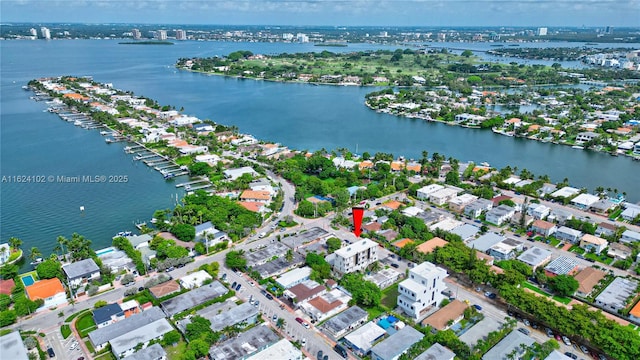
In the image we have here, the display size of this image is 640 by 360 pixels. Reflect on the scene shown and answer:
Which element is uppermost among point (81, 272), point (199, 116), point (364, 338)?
point (199, 116)

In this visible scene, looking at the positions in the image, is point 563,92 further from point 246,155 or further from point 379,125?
point 246,155

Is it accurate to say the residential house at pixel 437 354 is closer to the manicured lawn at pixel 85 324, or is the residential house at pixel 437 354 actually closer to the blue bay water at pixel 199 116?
the manicured lawn at pixel 85 324

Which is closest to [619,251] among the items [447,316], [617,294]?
[617,294]

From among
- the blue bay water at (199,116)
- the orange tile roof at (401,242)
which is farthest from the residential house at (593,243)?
the blue bay water at (199,116)

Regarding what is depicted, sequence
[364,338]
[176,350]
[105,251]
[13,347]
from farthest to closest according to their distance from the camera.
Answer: [105,251], [364,338], [176,350], [13,347]

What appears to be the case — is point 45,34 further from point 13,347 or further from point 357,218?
Answer: point 13,347

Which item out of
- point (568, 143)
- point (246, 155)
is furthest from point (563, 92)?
point (246, 155)
